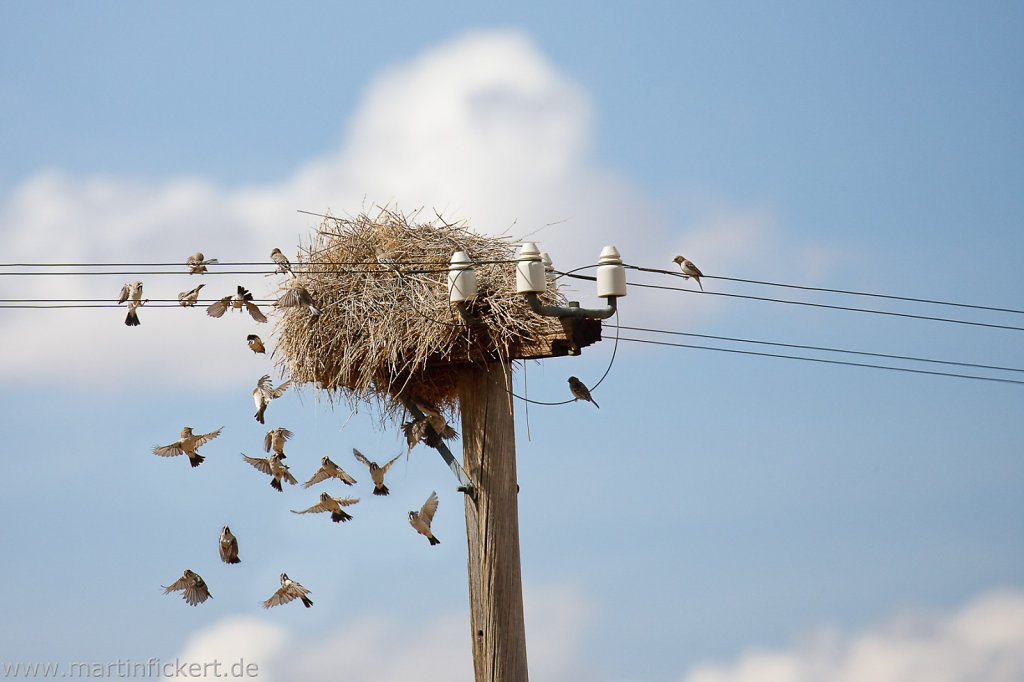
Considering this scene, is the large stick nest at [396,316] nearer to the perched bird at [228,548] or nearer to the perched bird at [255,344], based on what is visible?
the perched bird at [255,344]

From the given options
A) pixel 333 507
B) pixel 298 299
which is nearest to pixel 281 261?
pixel 298 299

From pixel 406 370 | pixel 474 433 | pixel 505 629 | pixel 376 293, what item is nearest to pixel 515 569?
pixel 505 629

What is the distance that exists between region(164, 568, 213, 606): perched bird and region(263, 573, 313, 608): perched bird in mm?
393

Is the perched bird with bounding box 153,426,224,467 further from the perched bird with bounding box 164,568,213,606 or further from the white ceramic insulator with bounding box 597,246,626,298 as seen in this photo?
the white ceramic insulator with bounding box 597,246,626,298

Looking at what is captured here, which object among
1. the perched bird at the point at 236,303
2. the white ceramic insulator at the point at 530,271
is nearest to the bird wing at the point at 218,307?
the perched bird at the point at 236,303

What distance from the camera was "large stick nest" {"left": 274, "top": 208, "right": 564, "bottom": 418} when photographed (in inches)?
251

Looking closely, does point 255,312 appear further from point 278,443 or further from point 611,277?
point 611,277

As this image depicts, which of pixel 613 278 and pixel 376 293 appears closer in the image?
pixel 613 278

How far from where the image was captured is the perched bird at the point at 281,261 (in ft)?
22.0

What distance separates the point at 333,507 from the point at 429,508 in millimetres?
594

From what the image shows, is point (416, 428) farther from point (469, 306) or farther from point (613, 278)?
point (613, 278)

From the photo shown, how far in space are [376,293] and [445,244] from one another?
51 cm

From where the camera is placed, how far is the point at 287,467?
6.86 meters

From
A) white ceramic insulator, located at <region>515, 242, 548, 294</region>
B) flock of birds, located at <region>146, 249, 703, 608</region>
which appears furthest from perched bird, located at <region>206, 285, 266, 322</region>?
white ceramic insulator, located at <region>515, 242, 548, 294</region>
